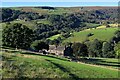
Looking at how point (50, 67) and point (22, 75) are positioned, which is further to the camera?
point (50, 67)

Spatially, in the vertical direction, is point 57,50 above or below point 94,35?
below

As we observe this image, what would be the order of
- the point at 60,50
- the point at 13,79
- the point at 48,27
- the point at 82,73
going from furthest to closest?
the point at 48,27, the point at 60,50, the point at 82,73, the point at 13,79

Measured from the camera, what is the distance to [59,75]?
23688 mm

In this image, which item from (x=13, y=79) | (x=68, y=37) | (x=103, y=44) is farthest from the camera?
(x=68, y=37)

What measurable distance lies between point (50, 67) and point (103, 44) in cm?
6967

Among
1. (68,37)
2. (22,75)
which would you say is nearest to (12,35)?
(22,75)

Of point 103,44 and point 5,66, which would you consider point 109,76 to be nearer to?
point 5,66

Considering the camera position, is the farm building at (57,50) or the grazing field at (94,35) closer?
the farm building at (57,50)

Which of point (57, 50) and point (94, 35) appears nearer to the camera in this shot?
point (57, 50)

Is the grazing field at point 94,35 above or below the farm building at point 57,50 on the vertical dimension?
above

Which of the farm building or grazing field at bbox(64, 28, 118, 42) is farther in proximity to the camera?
grazing field at bbox(64, 28, 118, 42)

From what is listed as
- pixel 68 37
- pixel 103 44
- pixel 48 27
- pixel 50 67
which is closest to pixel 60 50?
pixel 103 44

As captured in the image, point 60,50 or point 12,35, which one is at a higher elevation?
point 12,35

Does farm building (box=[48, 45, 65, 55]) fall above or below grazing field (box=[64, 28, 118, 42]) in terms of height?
below
